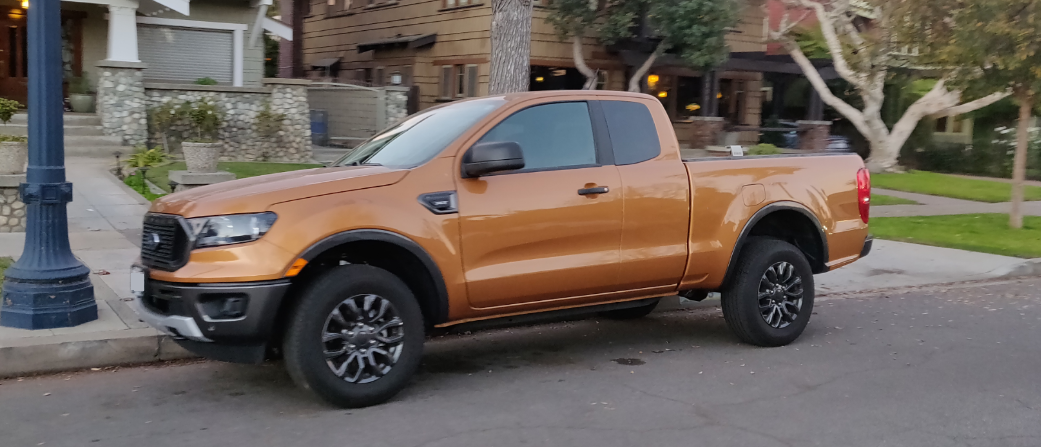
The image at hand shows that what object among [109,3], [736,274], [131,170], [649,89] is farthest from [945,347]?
[649,89]

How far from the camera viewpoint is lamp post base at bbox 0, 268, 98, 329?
6109mm

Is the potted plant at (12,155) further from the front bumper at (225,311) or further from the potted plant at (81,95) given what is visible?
the potted plant at (81,95)

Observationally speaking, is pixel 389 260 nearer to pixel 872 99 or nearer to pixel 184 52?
pixel 184 52

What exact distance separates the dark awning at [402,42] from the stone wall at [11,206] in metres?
15.0

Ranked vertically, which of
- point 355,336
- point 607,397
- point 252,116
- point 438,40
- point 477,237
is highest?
point 438,40

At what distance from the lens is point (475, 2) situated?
2231 cm

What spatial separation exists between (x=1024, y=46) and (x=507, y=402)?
376 inches

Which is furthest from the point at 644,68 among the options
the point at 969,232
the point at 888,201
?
the point at 969,232

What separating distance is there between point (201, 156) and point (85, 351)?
5972mm

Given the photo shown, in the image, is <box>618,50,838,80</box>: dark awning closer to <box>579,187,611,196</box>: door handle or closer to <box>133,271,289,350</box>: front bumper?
<box>579,187,611,196</box>: door handle

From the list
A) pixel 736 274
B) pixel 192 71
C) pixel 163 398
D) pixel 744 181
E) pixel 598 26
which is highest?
pixel 598 26

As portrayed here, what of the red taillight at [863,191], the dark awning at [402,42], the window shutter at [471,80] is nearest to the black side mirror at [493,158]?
the red taillight at [863,191]

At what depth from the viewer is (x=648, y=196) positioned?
6.04 metres

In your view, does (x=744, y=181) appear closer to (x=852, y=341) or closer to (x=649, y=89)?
(x=852, y=341)
